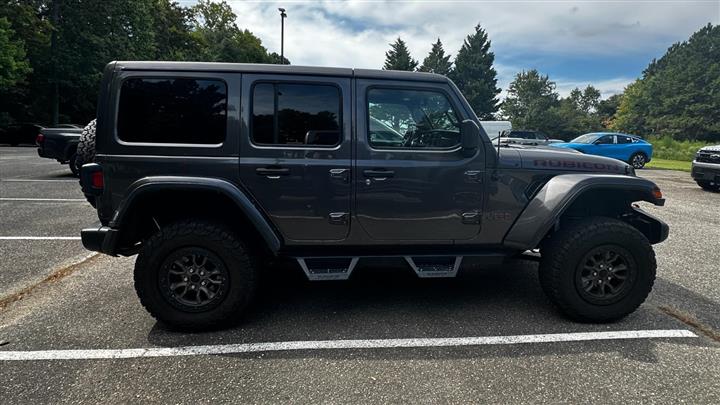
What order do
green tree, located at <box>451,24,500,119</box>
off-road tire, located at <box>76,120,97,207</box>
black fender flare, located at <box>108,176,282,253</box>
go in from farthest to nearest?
1. green tree, located at <box>451,24,500,119</box>
2. off-road tire, located at <box>76,120,97,207</box>
3. black fender flare, located at <box>108,176,282,253</box>

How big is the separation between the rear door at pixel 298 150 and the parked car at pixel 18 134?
1036 inches

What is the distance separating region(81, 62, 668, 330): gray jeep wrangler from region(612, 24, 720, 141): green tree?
51172mm

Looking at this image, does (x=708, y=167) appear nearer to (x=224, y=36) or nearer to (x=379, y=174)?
(x=379, y=174)

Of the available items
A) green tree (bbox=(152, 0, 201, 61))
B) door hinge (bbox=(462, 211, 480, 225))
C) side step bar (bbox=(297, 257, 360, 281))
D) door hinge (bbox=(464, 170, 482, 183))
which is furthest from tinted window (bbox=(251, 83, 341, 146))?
green tree (bbox=(152, 0, 201, 61))

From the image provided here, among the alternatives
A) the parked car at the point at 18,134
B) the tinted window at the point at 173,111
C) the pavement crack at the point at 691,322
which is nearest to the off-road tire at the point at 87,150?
the tinted window at the point at 173,111

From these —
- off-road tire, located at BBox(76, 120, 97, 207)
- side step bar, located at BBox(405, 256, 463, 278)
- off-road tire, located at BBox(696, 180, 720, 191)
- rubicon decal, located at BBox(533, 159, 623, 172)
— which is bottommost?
side step bar, located at BBox(405, 256, 463, 278)

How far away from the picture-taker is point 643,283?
3094mm

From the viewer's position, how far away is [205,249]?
9.43 feet

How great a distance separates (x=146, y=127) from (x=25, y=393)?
6.03ft

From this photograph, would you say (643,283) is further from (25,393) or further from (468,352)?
(25,393)

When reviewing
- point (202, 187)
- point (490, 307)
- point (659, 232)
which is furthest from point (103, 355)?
point (659, 232)

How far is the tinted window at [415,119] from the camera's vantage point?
3.07 meters

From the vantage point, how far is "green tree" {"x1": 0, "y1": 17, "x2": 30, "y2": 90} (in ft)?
65.4

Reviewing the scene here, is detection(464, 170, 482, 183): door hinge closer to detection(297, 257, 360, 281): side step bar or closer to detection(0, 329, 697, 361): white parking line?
detection(297, 257, 360, 281): side step bar
